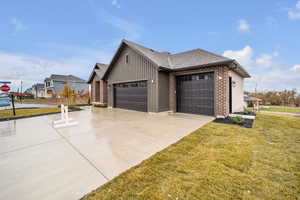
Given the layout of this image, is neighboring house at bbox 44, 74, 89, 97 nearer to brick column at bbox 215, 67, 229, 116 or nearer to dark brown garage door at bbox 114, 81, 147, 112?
dark brown garage door at bbox 114, 81, 147, 112

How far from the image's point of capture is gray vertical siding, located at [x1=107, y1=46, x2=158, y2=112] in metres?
8.34

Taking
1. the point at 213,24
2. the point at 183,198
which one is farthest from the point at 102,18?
the point at 183,198

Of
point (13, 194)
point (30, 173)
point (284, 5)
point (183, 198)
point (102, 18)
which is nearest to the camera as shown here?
Result: point (183, 198)

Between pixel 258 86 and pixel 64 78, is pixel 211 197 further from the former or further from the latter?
pixel 64 78

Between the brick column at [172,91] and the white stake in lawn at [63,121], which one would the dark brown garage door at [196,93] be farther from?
the white stake in lawn at [63,121]

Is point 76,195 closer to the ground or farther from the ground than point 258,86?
closer to the ground

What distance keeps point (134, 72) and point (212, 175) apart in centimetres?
866

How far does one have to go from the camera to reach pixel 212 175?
209 cm

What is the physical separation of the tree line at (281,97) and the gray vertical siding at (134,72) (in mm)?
23255

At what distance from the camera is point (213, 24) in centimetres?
1102

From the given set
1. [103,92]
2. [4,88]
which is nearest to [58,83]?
[103,92]

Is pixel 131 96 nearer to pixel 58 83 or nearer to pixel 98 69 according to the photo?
pixel 98 69

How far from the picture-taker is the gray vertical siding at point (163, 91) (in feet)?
27.0

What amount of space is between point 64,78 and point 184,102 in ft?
122
